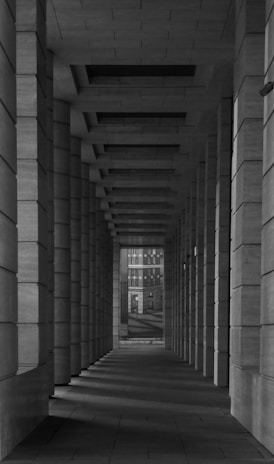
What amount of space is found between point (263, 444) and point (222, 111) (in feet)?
46.7

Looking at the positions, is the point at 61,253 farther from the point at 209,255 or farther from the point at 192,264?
the point at 192,264

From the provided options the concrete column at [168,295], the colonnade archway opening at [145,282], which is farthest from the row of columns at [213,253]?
the colonnade archway opening at [145,282]

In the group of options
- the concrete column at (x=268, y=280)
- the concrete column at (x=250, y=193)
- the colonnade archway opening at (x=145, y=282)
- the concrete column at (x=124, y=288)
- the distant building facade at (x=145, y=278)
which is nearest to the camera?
the concrete column at (x=268, y=280)

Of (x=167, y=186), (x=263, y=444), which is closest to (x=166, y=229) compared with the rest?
(x=167, y=186)

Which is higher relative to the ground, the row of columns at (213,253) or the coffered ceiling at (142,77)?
the coffered ceiling at (142,77)

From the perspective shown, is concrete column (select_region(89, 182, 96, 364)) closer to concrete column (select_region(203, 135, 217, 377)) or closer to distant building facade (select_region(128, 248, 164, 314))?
concrete column (select_region(203, 135, 217, 377))

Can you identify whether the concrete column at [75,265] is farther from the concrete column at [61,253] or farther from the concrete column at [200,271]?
the concrete column at [200,271]

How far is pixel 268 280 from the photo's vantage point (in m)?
12.1

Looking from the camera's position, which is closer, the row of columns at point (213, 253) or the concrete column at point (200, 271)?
the row of columns at point (213, 253)

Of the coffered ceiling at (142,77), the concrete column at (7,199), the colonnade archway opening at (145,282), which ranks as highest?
the coffered ceiling at (142,77)

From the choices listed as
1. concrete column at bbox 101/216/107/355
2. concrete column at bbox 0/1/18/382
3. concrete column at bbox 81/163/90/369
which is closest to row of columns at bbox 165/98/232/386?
concrete column at bbox 81/163/90/369

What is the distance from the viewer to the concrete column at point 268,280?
11.8 metres

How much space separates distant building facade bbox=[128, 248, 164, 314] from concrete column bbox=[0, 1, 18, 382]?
10833 cm

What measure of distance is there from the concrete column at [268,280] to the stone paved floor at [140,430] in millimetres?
520
